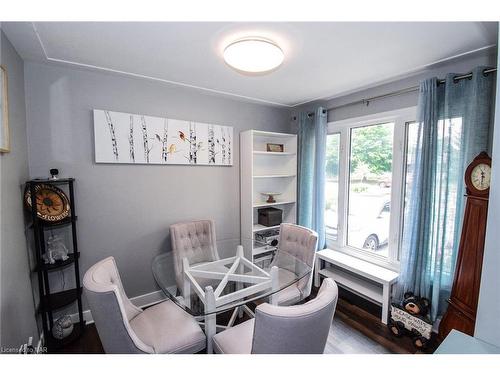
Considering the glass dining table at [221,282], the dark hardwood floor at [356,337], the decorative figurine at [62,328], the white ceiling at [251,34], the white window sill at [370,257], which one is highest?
the white ceiling at [251,34]

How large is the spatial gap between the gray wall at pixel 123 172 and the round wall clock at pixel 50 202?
0.66 ft

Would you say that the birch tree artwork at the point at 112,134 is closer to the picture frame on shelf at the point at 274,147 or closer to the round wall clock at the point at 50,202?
the round wall clock at the point at 50,202

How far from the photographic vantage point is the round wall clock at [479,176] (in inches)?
55.3

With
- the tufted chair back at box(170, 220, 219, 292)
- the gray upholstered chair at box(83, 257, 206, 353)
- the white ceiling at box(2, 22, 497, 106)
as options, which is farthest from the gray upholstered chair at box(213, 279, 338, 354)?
the white ceiling at box(2, 22, 497, 106)

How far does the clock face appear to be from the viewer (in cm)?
140

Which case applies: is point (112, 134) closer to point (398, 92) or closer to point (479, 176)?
point (398, 92)

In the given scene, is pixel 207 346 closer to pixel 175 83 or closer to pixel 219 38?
pixel 219 38

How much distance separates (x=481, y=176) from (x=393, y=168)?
0.85m

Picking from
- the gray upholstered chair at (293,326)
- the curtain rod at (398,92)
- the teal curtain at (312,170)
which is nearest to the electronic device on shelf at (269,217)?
the teal curtain at (312,170)

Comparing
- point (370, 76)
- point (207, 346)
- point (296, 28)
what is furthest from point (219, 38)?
point (207, 346)

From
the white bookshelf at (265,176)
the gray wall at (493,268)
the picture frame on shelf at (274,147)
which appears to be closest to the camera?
the gray wall at (493,268)

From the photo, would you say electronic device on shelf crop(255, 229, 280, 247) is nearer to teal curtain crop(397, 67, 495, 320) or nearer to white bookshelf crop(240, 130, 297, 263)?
white bookshelf crop(240, 130, 297, 263)

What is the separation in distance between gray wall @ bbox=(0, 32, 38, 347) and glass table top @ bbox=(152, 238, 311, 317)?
2.65ft

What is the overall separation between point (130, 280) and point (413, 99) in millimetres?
3308
